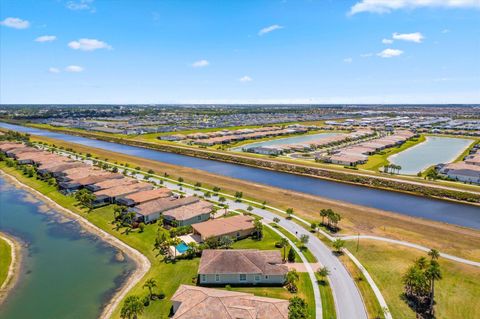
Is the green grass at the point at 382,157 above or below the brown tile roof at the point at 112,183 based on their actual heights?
above

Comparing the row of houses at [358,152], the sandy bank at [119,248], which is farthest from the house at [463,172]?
the sandy bank at [119,248]

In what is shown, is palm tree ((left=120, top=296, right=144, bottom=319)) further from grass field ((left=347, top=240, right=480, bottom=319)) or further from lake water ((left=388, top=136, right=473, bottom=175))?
lake water ((left=388, top=136, right=473, bottom=175))

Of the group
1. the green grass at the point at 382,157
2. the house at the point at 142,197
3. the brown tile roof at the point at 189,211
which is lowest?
the brown tile roof at the point at 189,211

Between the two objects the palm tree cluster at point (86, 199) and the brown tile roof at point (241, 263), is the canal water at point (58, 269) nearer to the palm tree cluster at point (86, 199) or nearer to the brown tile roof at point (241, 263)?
the palm tree cluster at point (86, 199)

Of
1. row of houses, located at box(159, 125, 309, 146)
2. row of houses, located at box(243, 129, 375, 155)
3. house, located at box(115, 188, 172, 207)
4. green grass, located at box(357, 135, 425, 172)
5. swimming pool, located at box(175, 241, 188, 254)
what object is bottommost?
swimming pool, located at box(175, 241, 188, 254)

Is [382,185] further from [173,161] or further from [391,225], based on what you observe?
[173,161]

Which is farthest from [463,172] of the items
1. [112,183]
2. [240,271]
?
[112,183]

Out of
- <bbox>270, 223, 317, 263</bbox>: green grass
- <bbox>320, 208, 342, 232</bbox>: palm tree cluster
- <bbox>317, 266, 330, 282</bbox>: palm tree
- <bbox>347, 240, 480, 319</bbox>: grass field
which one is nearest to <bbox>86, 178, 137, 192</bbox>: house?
<bbox>270, 223, 317, 263</bbox>: green grass
